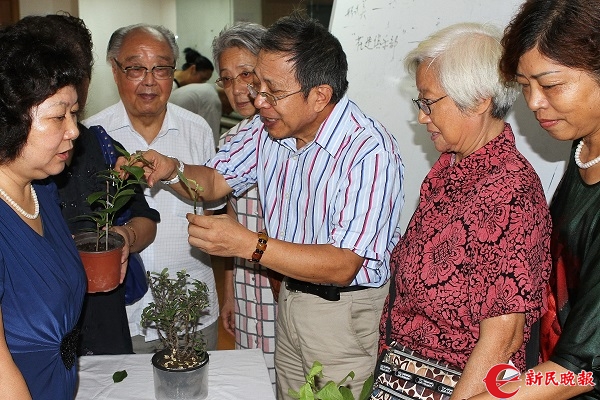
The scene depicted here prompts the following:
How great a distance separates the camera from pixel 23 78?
148cm

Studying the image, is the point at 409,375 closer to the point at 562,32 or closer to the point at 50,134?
the point at 562,32

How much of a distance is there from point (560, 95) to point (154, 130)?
1733 millimetres

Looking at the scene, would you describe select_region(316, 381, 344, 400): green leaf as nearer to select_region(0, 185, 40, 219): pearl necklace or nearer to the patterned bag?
the patterned bag

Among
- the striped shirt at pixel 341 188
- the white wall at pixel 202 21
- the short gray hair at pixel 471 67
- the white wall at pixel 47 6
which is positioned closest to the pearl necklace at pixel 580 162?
the short gray hair at pixel 471 67

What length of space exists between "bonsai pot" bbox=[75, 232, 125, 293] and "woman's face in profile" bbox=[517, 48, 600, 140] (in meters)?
1.17

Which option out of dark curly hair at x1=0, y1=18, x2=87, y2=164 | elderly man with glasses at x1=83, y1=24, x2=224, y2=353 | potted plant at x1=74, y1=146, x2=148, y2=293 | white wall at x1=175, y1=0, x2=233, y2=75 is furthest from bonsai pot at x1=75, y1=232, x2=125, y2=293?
white wall at x1=175, y1=0, x2=233, y2=75

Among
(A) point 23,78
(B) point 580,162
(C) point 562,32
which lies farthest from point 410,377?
(A) point 23,78

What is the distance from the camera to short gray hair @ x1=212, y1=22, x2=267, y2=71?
257 cm

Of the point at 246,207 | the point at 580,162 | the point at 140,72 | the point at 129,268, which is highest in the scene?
the point at 140,72

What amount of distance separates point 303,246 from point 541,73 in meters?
0.79

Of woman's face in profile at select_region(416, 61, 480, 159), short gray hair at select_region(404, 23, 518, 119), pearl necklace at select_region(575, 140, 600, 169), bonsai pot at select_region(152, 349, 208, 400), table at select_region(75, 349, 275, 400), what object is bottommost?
table at select_region(75, 349, 275, 400)

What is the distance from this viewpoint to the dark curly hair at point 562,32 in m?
1.34

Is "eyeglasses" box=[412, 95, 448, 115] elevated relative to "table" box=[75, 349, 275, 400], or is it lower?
elevated

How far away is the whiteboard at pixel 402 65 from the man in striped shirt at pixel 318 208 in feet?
1.64
